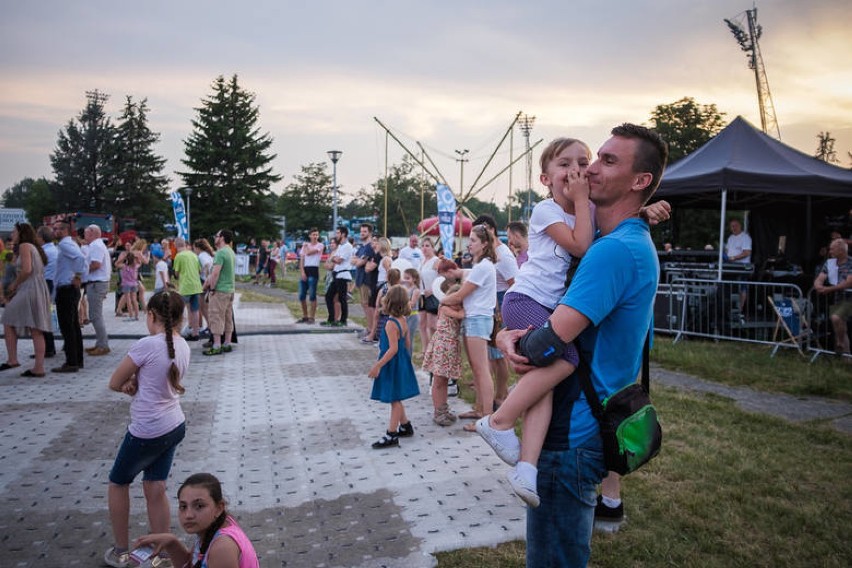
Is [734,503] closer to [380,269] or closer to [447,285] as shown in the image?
[447,285]

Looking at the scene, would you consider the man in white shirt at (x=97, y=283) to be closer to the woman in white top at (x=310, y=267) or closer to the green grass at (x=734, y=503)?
the woman in white top at (x=310, y=267)

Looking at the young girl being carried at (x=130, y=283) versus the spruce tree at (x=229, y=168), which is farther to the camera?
the spruce tree at (x=229, y=168)

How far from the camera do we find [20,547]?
12.1 feet

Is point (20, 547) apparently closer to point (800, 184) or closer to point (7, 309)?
point (7, 309)

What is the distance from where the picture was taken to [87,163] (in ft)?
218

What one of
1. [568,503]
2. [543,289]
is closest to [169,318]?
[543,289]

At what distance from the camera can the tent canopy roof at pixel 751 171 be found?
1131cm

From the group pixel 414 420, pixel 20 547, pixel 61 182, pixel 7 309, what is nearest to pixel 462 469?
pixel 414 420

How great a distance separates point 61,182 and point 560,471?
78067mm

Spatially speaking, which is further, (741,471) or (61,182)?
(61,182)


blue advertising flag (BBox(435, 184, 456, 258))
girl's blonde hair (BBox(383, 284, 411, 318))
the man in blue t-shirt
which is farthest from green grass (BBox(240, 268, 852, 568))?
blue advertising flag (BBox(435, 184, 456, 258))

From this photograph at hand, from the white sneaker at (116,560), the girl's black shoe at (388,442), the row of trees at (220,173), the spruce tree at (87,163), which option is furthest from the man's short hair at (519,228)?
the spruce tree at (87,163)

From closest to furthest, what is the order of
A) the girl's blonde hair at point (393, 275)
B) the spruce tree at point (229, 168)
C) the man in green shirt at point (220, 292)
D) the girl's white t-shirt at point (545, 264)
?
1. the girl's white t-shirt at point (545, 264)
2. the girl's blonde hair at point (393, 275)
3. the man in green shirt at point (220, 292)
4. the spruce tree at point (229, 168)

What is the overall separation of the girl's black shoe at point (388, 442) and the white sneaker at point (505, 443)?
3.52 m
